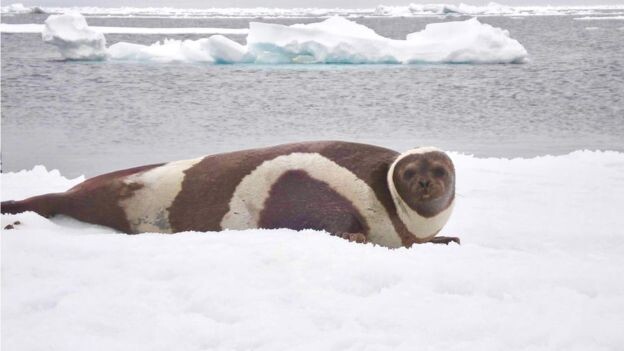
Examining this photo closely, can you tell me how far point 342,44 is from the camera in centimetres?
1897

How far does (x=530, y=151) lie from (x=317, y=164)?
742 cm

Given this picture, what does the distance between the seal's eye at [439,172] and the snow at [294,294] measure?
0.27 m

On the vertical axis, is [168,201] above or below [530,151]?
above

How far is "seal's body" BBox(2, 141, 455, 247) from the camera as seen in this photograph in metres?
3.16

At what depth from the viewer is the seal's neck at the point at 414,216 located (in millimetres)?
3178

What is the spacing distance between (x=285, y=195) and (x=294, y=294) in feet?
3.65

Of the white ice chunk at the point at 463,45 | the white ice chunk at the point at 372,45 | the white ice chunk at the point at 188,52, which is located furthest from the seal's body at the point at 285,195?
the white ice chunk at the point at 463,45

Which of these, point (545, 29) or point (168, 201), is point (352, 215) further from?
point (545, 29)

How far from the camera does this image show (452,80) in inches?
816

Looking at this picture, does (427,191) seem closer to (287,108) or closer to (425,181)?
(425,181)

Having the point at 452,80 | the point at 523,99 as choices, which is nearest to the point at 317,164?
the point at 523,99

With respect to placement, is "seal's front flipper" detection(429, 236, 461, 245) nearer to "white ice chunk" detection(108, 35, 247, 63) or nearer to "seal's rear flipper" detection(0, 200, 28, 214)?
"seal's rear flipper" detection(0, 200, 28, 214)

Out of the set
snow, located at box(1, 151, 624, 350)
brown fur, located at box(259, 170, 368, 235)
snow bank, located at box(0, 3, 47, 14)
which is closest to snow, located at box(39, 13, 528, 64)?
brown fur, located at box(259, 170, 368, 235)

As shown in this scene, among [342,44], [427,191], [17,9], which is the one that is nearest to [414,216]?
[427,191]
